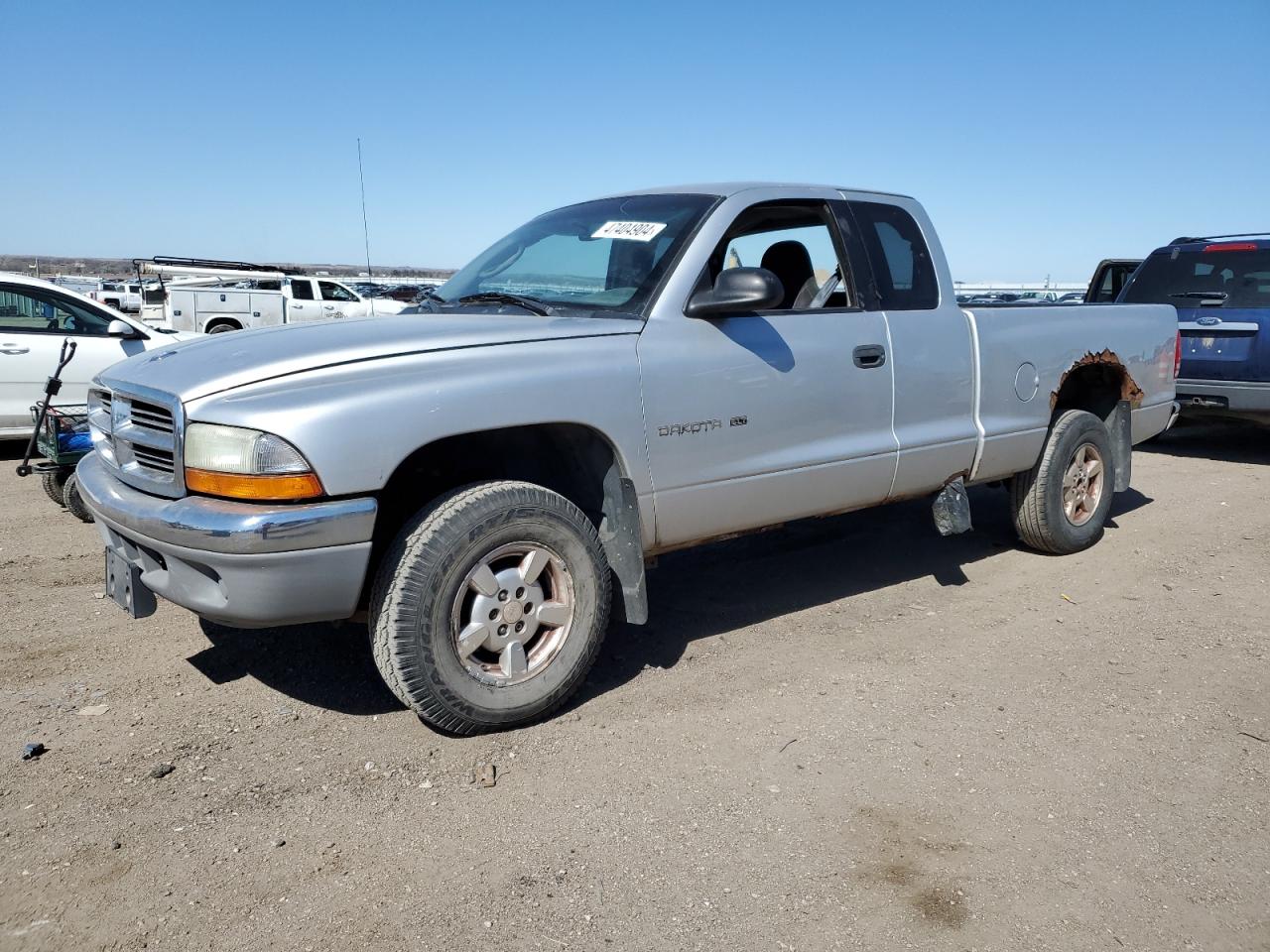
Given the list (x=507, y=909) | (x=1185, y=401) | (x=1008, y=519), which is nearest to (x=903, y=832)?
(x=507, y=909)

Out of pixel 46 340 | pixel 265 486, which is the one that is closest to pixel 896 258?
pixel 265 486

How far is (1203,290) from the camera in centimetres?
862

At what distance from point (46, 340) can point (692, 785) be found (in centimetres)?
788

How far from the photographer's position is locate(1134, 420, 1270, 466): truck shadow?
30.1ft

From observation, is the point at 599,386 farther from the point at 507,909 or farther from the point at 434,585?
the point at 507,909

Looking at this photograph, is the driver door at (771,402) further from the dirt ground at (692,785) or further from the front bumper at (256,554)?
the front bumper at (256,554)

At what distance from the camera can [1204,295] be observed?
859cm

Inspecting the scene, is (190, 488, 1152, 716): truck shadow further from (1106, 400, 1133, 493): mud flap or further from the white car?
the white car

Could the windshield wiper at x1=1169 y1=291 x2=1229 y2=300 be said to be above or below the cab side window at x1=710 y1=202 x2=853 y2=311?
below

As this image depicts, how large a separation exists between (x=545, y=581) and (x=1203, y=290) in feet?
25.4

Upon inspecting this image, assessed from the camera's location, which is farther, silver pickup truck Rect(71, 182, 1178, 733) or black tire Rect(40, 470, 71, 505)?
black tire Rect(40, 470, 71, 505)

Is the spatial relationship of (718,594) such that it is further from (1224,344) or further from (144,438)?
(1224,344)

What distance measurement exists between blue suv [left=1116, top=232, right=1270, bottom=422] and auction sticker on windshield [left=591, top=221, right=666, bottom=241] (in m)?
6.52

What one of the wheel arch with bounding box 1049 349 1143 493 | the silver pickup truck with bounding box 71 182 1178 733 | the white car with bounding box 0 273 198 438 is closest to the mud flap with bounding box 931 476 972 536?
the silver pickup truck with bounding box 71 182 1178 733
